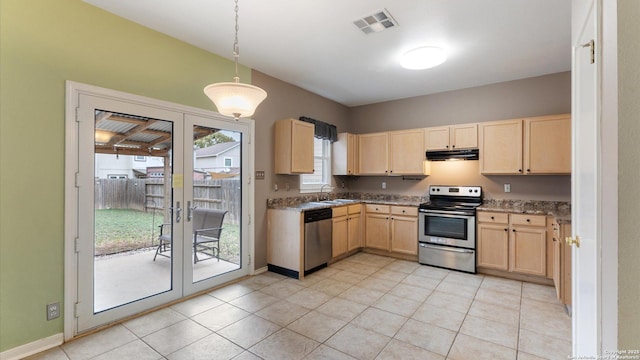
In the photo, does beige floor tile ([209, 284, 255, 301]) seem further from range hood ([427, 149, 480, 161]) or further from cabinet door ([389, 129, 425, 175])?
range hood ([427, 149, 480, 161])

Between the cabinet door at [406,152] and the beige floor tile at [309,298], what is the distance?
2.67 metres

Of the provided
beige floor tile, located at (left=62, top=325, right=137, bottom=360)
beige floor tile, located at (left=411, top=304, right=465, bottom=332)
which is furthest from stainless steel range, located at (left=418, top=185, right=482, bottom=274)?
beige floor tile, located at (left=62, top=325, right=137, bottom=360)

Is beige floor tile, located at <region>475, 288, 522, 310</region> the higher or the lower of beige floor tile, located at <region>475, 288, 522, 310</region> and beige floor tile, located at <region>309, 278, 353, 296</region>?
the lower

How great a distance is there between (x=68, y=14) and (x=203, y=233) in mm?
2430

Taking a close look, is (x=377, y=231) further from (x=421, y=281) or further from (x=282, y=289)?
(x=282, y=289)

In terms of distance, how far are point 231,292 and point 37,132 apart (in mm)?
2393

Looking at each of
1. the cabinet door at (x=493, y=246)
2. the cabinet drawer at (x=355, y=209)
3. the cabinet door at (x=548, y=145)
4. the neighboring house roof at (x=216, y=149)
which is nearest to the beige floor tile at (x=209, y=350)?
the neighboring house roof at (x=216, y=149)

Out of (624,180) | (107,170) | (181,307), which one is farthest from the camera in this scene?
(181,307)

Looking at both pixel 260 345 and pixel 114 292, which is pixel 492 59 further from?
pixel 114 292

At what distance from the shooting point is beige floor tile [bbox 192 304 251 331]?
263 centimetres

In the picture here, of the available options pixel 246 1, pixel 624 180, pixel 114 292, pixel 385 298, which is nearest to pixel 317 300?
pixel 385 298

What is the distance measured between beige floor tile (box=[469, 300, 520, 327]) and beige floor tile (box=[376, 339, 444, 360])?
37.7 inches

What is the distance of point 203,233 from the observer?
Result: 11.3 ft

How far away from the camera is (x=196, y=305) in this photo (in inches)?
119
